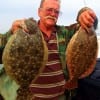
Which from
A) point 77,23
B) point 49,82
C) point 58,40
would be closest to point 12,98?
point 49,82

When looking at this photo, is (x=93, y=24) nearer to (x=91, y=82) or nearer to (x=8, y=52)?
(x=8, y=52)

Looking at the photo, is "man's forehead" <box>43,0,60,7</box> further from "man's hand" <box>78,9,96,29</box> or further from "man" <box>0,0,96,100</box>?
"man's hand" <box>78,9,96,29</box>

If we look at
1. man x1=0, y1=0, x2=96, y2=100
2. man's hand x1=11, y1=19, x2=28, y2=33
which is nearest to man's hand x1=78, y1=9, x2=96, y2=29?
man x1=0, y1=0, x2=96, y2=100

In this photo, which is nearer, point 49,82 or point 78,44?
point 78,44

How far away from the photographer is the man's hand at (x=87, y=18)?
9.80 feet

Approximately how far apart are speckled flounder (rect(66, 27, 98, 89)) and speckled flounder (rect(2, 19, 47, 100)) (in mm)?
291

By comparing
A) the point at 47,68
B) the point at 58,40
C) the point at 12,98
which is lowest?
the point at 12,98

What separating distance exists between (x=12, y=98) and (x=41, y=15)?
74 centimetres

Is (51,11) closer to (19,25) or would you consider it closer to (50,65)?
(50,65)

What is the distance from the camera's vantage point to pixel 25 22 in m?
2.78

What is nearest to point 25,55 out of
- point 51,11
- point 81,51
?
point 81,51

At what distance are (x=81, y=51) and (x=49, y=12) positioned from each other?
52 centimetres

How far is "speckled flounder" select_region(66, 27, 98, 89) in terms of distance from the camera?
9.83ft

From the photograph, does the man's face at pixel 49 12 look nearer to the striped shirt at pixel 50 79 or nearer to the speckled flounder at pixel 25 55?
the striped shirt at pixel 50 79
